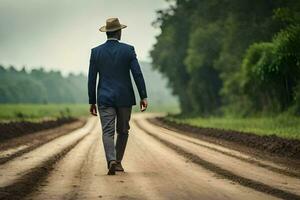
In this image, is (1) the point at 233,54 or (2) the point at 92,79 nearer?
(2) the point at 92,79

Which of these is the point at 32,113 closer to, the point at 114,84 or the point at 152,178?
the point at 114,84

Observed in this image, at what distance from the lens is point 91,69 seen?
9.20 metres

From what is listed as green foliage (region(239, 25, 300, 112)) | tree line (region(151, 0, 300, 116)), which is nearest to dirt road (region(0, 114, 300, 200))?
green foliage (region(239, 25, 300, 112))

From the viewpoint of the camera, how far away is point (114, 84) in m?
9.06

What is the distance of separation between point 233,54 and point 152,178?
36708mm

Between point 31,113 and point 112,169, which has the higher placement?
point 31,113

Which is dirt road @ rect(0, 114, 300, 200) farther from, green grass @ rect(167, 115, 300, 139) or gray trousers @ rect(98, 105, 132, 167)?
green grass @ rect(167, 115, 300, 139)

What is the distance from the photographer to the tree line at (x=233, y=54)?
28172 millimetres

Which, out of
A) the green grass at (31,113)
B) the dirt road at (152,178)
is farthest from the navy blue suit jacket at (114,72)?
the green grass at (31,113)

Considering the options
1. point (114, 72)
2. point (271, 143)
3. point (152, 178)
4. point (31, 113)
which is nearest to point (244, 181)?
point (152, 178)

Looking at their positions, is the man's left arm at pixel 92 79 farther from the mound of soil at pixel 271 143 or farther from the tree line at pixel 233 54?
the tree line at pixel 233 54

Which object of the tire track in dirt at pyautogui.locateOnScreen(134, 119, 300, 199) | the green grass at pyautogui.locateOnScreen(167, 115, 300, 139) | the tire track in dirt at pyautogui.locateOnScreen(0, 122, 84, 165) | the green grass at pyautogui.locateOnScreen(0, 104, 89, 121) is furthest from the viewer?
the green grass at pyautogui.locateOnScreen(0, 104, 89, 121)

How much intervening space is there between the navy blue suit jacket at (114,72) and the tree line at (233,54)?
16824 mm

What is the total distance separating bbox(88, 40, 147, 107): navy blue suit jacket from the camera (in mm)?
9047
